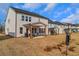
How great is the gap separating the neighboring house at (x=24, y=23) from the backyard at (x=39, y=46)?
0.08 meters

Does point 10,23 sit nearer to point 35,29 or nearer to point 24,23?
point 24,23

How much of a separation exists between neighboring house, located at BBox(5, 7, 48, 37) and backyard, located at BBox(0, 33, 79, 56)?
0.08 meters

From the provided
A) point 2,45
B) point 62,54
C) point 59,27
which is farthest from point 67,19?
point 2,45

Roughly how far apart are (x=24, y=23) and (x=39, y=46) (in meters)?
0.37

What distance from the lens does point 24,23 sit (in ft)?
15.6

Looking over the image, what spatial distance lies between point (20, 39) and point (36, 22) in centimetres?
32

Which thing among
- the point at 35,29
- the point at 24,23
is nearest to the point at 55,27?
the point at 35,29

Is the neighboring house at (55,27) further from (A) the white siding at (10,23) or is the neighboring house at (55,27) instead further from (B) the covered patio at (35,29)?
(A) the white siding at (10,23)

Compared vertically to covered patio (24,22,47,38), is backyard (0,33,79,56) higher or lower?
lower

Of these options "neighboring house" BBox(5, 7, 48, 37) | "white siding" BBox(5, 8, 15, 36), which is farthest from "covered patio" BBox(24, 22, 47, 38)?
"white siding" BBox(5, 8, 15, 36)

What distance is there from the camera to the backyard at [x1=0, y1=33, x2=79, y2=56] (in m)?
4.72

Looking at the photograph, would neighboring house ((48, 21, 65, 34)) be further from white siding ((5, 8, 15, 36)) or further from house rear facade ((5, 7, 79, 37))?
white siding ((5, 8, 15, 36))

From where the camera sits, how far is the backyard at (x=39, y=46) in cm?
472

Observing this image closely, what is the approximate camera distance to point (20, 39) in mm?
4758
